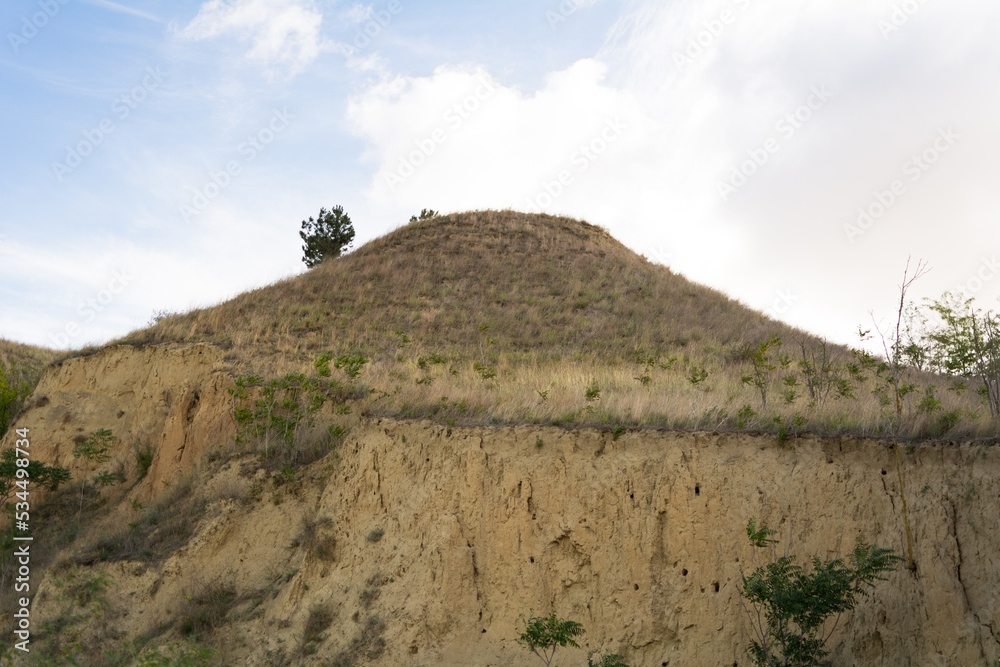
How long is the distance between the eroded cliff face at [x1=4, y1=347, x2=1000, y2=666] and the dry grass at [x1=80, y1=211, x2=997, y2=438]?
2.09 feet

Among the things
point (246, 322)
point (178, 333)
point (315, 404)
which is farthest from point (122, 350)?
point (315, 404)

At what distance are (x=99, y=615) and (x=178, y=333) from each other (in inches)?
364

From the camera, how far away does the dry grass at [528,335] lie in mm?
11164

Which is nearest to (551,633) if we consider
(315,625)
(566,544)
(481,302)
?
(566,544)

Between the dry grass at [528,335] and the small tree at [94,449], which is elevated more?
the dry grass at [528,335]

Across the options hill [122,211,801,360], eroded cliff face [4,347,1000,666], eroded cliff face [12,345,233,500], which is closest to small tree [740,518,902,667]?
eroded cliff face [4,347,1000,666]

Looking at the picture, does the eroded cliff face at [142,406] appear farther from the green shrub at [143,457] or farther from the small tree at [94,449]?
the small tree at [94,449]

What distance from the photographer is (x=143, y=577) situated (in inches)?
496

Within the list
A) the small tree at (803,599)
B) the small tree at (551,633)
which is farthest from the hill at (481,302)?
the small tree at (803,599)

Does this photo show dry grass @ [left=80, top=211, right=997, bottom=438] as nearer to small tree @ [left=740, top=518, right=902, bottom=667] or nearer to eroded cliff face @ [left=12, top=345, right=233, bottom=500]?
eroded cliff face @ [left=12, top=345, right=233, bottom=500]

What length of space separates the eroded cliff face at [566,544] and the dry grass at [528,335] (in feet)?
2.09

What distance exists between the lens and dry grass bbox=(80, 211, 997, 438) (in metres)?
11.2

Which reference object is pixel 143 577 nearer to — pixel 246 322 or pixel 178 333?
pixel 178 333

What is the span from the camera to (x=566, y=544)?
33.4 ft
